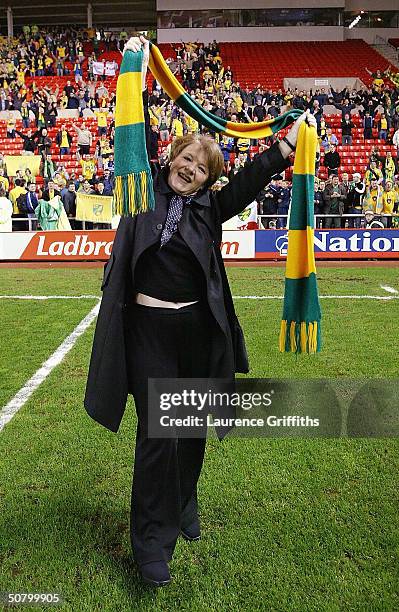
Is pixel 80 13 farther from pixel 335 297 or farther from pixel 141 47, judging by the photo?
pixel 141 47

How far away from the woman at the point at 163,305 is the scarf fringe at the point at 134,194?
120 millimetres

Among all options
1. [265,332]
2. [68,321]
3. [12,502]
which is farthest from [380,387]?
[68,321]

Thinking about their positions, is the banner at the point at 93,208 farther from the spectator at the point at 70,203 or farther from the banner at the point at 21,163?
the banner at the point at 21,163

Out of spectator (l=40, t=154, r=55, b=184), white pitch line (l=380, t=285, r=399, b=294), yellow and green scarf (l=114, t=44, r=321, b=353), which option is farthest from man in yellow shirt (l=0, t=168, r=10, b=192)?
yellow and green scarf (l=114, t=44, r=321, b=353)

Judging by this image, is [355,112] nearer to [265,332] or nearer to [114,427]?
[265,332]

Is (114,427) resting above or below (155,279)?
below

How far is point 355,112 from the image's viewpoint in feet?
88.4

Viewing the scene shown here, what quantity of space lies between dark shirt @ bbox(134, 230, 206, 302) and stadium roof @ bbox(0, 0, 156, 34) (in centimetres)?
3566

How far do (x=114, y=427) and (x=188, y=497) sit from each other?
2.08ft

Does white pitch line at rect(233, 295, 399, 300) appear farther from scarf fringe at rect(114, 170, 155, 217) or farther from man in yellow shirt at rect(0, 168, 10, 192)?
man in yellow shirt at rect(0, 168, 10, 192)

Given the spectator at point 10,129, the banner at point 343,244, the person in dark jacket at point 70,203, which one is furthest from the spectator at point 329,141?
the spectator at point 10,129

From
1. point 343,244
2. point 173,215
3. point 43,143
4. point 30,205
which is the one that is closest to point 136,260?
point 173,215

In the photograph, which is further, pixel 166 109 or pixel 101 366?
pixel 166 109

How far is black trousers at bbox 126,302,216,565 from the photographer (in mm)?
3131
